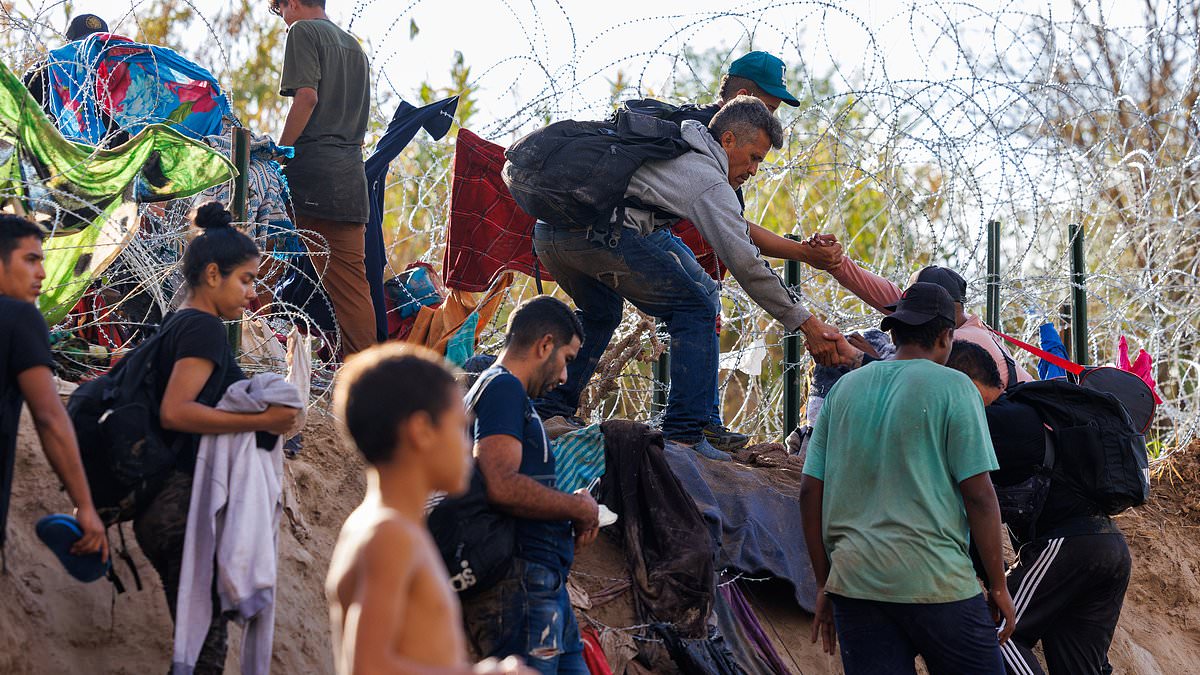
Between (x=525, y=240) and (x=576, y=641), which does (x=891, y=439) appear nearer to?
(x=576, y=641)

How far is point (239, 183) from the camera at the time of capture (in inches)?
204

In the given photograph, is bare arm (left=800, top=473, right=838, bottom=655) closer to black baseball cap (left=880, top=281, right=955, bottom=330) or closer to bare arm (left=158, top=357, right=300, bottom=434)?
black baseball cap (left=880, top=281, right=955, bottom=330)

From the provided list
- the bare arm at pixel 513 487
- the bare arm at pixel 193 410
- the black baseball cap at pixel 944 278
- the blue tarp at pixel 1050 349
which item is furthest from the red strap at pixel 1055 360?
the bare arm at pixel 193 410

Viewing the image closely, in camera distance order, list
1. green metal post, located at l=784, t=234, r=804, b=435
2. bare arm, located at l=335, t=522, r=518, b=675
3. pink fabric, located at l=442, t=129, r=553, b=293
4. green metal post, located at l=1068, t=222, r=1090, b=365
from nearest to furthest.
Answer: bare arm, located at l=335, t=522, r=518, b=675 → pink fabric, located at l=442, t=129, r=553, b=293 → green metal post, located at l=784, t=234, r=804, b=435 → green metal post, located at l=1068, t=222, r=1090, b=365

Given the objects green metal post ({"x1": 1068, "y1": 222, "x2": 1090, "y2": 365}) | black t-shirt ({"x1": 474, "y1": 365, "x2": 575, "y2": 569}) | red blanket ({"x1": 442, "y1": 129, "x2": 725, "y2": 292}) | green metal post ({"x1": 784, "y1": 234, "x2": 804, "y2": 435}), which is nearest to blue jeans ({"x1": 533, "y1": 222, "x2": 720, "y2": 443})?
red blanket ({"x1": 442, "y1": 129, "x2": 725, "y2": 292})

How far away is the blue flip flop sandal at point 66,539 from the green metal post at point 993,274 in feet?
16.6

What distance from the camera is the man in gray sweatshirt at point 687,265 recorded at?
5562 millimetres

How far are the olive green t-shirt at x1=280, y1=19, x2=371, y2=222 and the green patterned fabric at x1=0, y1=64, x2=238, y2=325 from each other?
1.26 m

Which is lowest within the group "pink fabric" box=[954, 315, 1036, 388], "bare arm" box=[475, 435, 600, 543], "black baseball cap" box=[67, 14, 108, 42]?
"bare arm" box=[475, 435, 600, 543]

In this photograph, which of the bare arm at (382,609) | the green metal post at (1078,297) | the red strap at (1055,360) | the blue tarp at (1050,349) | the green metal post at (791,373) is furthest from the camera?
the green metal post at (1078,297)

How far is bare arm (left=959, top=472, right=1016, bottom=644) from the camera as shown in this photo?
13.7 feet

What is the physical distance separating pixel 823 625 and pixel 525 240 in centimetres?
254

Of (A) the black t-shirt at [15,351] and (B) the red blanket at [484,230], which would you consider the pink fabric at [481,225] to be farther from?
(A) the black t-shirt at [15,351]

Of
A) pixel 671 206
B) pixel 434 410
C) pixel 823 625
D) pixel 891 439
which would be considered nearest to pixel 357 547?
pixel 434 410
